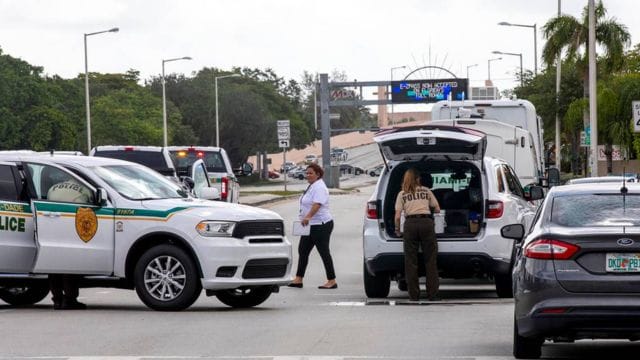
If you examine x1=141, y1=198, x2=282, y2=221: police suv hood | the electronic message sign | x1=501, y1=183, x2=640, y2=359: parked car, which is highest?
the electronic message sign

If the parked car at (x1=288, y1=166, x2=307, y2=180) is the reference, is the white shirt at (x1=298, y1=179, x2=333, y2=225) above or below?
above

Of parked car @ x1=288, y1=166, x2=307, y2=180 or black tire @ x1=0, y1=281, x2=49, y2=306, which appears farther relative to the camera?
parked car @ x1=288, y1=166, x2=307, y2=180

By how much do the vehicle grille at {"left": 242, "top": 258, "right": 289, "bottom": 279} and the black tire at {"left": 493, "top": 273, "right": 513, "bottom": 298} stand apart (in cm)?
265

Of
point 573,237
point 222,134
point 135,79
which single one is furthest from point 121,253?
point 135,79

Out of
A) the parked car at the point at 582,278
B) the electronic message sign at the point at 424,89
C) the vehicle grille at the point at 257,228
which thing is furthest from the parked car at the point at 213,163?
the electronic message sign at the point at 424,89

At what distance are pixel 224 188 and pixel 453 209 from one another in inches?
610

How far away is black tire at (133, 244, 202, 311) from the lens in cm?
1602

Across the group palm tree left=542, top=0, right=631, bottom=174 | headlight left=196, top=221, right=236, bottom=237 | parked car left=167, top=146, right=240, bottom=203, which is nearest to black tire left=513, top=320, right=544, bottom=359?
headlight left=196, top=221, right=236, bottom=237

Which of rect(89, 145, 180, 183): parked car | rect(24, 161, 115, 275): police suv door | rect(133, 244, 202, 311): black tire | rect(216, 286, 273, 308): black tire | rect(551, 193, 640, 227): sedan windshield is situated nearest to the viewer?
rect(551, 193, 640, 227): sedan windshield

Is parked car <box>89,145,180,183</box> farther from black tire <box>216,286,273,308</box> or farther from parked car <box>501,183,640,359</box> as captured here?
parked car <box>501,183,640,359</box>

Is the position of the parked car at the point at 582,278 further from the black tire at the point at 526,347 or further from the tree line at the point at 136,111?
the tree line at the point at 136,111

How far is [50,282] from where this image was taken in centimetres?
1669

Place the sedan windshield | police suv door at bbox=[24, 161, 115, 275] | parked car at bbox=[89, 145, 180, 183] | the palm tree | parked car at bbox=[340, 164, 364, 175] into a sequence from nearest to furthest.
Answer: the sedan windshield, police suv door at bbox=[24, 161, 115, 275], parked car at bbox=[89, 145, 180, 183], the palm tree, parked car at bbox=[340, 164, 364, 175]

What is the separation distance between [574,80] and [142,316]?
63.2 m
